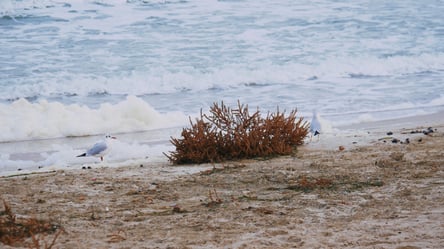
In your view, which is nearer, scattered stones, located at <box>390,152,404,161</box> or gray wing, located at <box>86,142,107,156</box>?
scattered stones, located at <box>390,152,404,161</box>

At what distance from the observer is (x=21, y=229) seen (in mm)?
5102

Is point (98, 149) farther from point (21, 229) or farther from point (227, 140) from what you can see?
point (21, 229)

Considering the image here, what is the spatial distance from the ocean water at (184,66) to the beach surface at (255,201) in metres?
1.97

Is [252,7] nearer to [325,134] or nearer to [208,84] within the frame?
[208,84]

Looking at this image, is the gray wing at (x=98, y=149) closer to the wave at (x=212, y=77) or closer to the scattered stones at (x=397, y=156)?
the scattered stones at (x=397, y=156)

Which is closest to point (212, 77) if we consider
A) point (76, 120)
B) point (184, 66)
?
point (184, 66)

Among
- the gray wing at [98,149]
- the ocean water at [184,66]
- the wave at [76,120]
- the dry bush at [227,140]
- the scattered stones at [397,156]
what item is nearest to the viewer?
the scattered stones at [397,156]

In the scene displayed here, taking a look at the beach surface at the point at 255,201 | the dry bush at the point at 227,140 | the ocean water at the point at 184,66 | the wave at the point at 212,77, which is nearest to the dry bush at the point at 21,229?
the beach surface at the point at 255,201

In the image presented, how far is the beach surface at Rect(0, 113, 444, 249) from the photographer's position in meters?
4.93

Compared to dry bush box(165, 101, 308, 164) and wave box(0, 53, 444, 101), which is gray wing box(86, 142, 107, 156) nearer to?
dry bush box(165, 101, 308, 164)

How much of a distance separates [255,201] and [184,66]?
12988mm

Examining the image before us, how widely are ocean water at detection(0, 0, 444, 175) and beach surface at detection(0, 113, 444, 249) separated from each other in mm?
1970

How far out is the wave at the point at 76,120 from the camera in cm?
1234

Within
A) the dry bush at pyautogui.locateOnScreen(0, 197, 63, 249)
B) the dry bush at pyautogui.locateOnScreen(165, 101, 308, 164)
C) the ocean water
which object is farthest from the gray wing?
the dry bush at pyautogui.locateOnScreen(0, 197, 63, 249)
